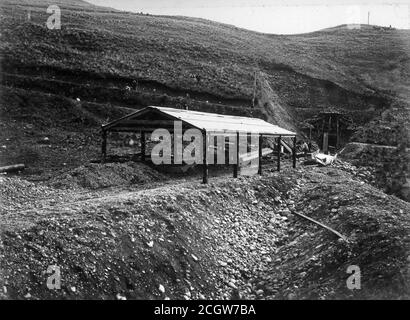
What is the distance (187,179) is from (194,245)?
6.16 meters

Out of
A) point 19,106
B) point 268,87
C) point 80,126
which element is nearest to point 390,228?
point 80,126

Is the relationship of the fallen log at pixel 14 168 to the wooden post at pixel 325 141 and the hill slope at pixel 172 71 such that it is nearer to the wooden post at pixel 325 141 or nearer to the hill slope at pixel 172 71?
the hill slope at pixel 172 71

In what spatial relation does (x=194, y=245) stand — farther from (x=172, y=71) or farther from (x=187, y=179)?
(x=172, y=71)

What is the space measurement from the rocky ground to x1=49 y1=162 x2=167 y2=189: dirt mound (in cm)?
61

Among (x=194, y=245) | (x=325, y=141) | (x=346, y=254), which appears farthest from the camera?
(x=325, y=141)

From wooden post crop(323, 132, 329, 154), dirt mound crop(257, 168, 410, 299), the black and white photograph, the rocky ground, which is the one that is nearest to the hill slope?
the black and white photograph

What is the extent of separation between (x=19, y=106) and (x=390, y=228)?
2391 centimetres

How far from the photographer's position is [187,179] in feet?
52.1

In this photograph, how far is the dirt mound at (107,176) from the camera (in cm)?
1395

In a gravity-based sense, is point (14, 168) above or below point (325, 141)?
above

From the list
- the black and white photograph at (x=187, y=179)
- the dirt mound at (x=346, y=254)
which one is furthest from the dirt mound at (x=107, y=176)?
the dirt mound at (x=346, y=254)

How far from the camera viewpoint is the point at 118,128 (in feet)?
58.0

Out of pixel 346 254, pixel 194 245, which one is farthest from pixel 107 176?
pixel 346 254
